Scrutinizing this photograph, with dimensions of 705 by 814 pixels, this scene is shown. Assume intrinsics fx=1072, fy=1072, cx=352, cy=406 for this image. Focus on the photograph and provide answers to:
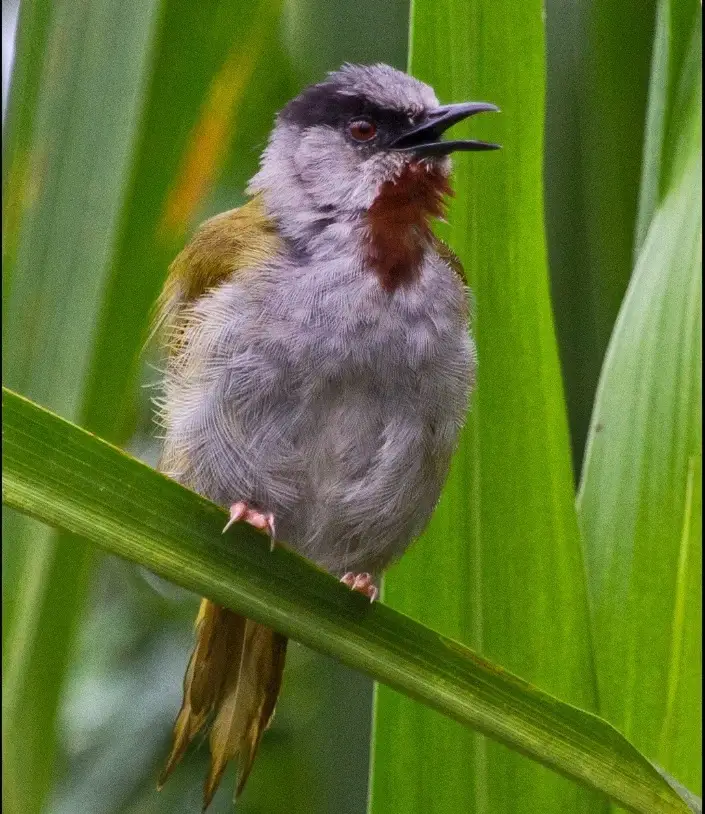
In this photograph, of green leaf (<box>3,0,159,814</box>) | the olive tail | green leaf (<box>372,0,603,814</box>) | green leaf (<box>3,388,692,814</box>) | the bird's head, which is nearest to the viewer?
green leaf (<box>3,388,692,814</box>)

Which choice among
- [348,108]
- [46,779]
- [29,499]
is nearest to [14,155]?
[29,499]

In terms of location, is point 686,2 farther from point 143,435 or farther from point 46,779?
point 46,779

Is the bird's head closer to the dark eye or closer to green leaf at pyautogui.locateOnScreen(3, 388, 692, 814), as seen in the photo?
the dark eye

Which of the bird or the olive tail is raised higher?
the bird

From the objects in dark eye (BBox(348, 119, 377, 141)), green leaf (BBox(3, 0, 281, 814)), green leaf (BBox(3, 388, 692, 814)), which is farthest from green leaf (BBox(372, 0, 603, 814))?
green leaf (BBox(3, 0, 281, 814))

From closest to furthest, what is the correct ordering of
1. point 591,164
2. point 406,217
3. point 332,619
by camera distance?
point 332,619 → point 406,217 → point 591,164

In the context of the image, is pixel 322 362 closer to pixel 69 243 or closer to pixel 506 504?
pixel 506 504

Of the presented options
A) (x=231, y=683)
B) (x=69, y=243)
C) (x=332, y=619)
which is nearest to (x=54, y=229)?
(x=69, y=243)
